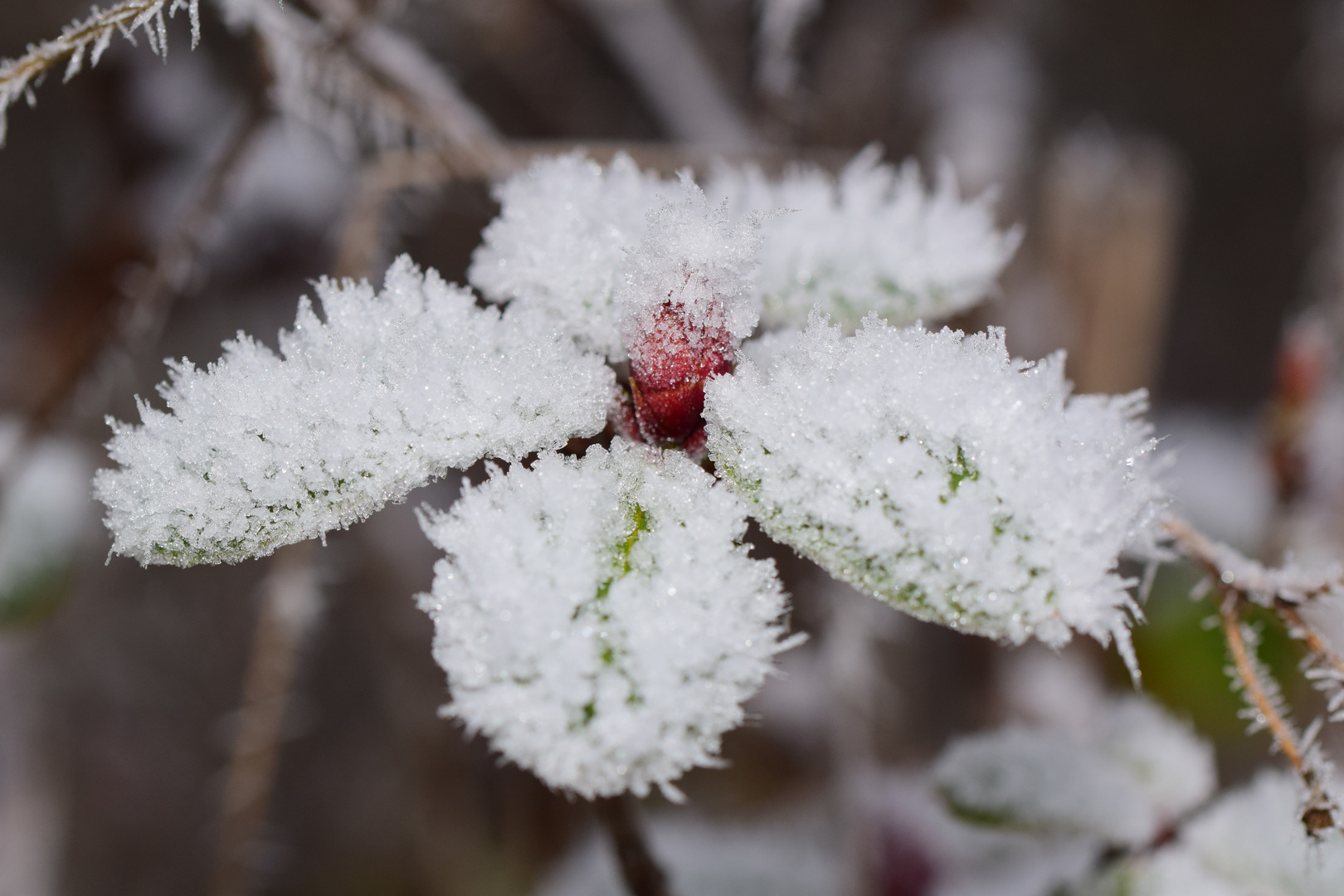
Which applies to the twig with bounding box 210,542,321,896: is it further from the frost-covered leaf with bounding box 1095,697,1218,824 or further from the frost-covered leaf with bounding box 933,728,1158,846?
the frost-covered leaf with bounding box 1095,697,1218,824

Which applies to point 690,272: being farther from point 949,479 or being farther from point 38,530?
point 38,530

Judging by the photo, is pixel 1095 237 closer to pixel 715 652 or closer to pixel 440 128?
pixel 440 128

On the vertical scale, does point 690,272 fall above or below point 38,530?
below

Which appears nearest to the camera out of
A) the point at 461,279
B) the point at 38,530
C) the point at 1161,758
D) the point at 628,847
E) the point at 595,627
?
the point at 595,627

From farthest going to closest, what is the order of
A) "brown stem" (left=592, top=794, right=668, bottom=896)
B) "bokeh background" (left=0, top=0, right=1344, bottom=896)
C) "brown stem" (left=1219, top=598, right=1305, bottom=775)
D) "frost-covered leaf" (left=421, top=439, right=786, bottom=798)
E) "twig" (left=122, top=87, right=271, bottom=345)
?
"bokeh background" (left=0, top=0, right=1344, bottom=896) → "twig" (left=122, top=87, right=271, bottom=345) → "brown stem" (left=592, top=794, right=668, bottom=896) → "brown stem" (left=1219, top=598, right=1305, bottom=775) → "frost-covered leaf" (left=421, top=439, right=786, bottom=798)

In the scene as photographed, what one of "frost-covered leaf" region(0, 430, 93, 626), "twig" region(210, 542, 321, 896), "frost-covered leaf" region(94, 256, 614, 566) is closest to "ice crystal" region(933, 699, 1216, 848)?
"frost-covered leaf" region(94, 256, 614, 566)

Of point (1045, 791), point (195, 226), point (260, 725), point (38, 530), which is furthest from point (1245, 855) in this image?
point (38, 530)
